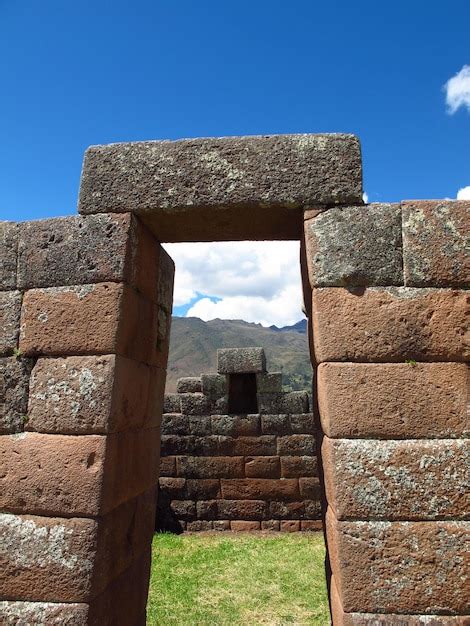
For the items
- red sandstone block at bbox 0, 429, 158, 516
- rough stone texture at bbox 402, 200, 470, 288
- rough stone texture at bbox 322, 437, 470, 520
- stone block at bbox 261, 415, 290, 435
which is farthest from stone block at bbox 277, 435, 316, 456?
rough stone texture at bbox 402, 200, 470, 288

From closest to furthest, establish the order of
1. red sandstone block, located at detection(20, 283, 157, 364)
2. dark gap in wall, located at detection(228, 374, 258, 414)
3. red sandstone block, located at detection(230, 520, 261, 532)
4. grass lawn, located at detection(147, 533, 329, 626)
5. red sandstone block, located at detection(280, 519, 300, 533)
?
red sandstone block, located at detection(20, 283, 157, 364) → grass lawn, located at detection(147, 533, 329, 626) → red sandstone block, located at detection(280, 519, 300, 533) → red sandstone block, located at detection(230, 520, 261, 532) → dark gap in wall, located at detection(228, 374, 258, 414)

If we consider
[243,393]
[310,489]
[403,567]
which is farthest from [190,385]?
[403,567]

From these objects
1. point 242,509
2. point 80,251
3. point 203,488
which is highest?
point 80,251

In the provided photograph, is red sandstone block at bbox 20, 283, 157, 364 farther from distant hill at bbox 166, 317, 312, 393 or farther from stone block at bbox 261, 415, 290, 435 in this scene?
distant hill at bbox 166, 317, 312, 393

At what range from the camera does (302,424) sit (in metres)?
9.23

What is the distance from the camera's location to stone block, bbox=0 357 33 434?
10.5ft

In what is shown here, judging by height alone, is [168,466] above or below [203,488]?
above

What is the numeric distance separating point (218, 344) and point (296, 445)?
111761mm

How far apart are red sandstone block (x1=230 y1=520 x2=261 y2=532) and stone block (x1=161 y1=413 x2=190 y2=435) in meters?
1.90

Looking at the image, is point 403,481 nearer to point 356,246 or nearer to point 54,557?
point 356,246

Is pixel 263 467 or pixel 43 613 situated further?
pixel 263 467

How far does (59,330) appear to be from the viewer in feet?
10.5

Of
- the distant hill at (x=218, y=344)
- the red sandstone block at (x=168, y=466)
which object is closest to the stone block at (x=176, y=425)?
the red sandstone block at (x=168, y=466)

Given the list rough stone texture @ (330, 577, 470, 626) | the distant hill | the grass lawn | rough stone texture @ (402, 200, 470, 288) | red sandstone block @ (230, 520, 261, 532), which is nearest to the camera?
rough stone texture @ (330, 577, 470, 626)
